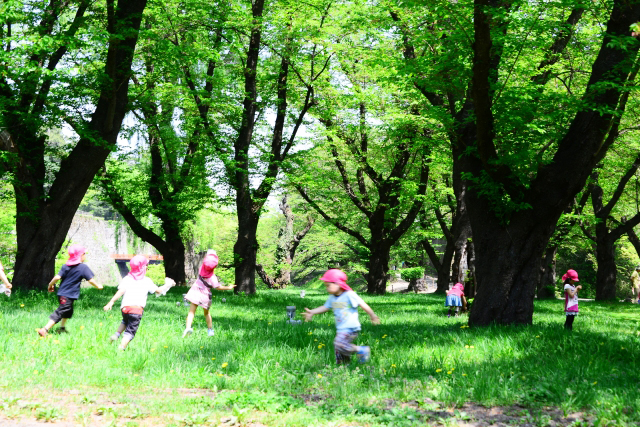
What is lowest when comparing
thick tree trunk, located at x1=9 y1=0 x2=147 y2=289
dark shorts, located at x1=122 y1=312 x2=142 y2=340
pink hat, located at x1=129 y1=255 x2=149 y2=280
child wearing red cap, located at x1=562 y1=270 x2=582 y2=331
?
dark shorts, located at x1=122 y1=312 x2=142 y2=340

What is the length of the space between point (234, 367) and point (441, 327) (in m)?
6.16

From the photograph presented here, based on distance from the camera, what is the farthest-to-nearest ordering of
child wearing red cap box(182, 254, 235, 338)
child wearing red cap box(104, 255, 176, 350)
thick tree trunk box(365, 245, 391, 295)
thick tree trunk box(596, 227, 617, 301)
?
A: thick tree trunk box(365, 245, 391, 295) → thick tree trunk box(596, 227, 617, 301) → child wearing red cap box(182, 254, 235, 338) → child wearing red cap box(104, 255, 176, 350)

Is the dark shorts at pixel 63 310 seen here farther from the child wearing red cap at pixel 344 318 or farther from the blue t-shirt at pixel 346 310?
the blue t-shirt at pixel 346 310

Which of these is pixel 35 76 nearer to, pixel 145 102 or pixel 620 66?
pixel 145 102

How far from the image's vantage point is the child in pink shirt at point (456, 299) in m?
15.0

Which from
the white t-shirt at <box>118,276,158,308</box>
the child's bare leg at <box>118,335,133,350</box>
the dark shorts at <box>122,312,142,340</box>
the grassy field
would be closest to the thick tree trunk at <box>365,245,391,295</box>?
the grassy field

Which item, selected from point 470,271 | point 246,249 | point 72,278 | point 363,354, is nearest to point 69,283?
point 72,278

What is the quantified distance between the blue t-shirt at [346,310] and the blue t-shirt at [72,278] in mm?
4289

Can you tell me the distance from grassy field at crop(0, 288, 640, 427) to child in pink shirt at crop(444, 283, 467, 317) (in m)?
5.24

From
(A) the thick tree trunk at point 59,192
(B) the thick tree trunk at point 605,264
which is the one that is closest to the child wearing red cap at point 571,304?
(A) the thick tree trunk at point 59,192

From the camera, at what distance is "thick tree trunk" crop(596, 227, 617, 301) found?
27734 mm

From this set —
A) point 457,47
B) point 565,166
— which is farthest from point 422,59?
point 565,166

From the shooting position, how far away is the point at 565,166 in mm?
10625

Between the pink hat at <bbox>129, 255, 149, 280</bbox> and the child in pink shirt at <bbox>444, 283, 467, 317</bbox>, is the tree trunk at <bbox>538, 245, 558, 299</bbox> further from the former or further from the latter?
the pink hat at <bbox>129, 255, 149, 280</bbox>
